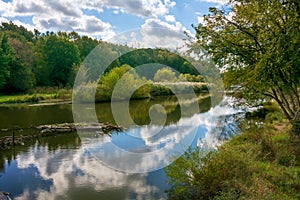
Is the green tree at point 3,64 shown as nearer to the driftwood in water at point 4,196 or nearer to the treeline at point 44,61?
the treeline at point 44,61

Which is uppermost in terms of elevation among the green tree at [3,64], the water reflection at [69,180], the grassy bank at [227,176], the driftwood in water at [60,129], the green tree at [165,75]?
the green tree at [3,64]

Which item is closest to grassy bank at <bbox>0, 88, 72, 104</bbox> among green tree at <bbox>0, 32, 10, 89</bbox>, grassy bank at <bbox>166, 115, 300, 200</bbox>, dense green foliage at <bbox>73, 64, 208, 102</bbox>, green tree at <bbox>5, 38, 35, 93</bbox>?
green tree at <bbox>5, 38, 35, 93</bbox>

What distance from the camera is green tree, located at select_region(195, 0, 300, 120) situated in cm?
873

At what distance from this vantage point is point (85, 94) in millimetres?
37688

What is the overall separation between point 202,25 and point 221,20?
70 cm

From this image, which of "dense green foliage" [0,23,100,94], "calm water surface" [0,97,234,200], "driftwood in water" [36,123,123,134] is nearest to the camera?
"calm water surface" [0,97,234,200]

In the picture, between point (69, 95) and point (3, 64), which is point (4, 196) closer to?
point (69, 95)

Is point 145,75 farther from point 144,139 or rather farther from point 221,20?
point 221,20

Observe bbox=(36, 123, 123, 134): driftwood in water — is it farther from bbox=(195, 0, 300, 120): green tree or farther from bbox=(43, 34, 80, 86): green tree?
bbox=(43, 34, 80, 86): green tree

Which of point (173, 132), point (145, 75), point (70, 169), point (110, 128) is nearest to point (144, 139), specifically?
point (173, 132)

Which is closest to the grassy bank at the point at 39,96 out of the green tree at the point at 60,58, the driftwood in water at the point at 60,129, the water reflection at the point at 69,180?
the green tree at the point at 60,58

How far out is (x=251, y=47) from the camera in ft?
35.2

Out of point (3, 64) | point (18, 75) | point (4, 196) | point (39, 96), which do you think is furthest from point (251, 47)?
point (18, 75)

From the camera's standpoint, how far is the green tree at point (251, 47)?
8.73 m
